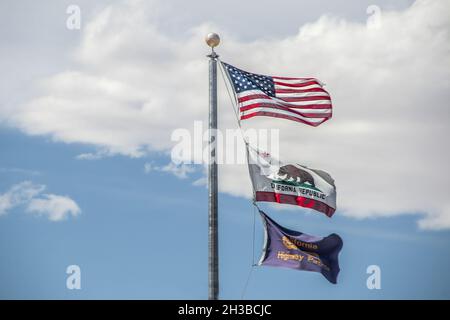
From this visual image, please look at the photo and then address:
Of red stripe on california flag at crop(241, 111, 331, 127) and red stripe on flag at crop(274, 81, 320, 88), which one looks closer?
red stripe on california flag at crop(241, 111, 331, 127)

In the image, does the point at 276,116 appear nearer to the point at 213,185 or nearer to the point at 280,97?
the point at 280,97

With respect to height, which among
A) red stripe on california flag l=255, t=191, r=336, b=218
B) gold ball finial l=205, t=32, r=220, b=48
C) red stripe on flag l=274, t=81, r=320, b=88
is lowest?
red stripe on california flag l=255, t=191, r=336, b=218

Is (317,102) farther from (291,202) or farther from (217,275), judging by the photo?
(217,275)

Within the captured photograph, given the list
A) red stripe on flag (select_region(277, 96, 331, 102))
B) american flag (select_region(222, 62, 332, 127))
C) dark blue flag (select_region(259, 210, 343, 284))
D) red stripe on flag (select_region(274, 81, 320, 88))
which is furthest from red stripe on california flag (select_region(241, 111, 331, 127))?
dark blue flag (select_region(259, 210, 343, 284))

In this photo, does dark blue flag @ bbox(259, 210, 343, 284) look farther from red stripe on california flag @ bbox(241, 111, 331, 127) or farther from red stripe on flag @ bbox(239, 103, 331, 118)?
red stripe on flag @ bbox(239, 103, 331, 118)

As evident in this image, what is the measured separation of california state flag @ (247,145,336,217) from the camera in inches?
1430

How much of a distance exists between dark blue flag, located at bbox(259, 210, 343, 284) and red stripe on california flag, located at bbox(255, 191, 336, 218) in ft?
2.07

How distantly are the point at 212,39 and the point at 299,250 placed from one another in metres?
8.71

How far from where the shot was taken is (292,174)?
37.4m

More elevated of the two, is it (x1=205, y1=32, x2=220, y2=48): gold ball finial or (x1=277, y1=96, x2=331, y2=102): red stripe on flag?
(x1=205, y1=32, x2=220, y2=48): gold ball finial

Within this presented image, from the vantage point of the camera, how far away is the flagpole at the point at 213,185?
1324 inches

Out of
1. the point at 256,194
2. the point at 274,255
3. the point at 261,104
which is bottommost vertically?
the point at 274,255
